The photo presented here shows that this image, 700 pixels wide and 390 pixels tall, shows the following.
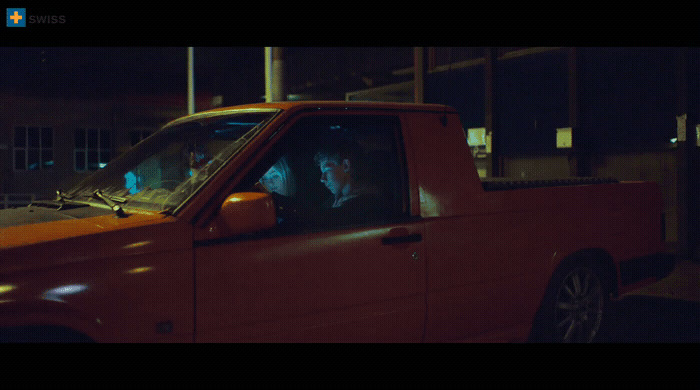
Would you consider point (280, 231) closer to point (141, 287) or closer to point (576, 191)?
point (141, 287)

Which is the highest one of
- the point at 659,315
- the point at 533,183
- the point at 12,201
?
the point at 533,183

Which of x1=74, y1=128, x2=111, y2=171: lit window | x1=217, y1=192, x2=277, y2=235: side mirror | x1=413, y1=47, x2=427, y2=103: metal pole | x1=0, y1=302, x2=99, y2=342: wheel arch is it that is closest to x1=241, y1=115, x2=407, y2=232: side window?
x1=217, y1=192, x2=277, y2=235: side mirror

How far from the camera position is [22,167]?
850 inches

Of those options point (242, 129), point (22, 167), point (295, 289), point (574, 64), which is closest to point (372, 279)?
point (295, 289)

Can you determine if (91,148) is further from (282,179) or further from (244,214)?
(244,214)

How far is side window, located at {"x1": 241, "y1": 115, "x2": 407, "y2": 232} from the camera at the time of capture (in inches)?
144

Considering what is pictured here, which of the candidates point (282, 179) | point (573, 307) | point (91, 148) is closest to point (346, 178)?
point (282, 179)

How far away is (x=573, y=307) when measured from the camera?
4535 millimetres

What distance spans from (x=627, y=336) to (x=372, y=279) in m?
3.09

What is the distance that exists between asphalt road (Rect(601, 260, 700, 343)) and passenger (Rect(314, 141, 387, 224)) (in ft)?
7.51

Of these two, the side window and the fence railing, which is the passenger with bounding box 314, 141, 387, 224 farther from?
the fence railing

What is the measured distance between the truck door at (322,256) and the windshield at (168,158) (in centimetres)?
39

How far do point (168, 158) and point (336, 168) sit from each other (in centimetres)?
109

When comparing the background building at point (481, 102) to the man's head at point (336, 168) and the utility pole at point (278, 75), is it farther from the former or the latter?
the man's head at point (336, 168)
